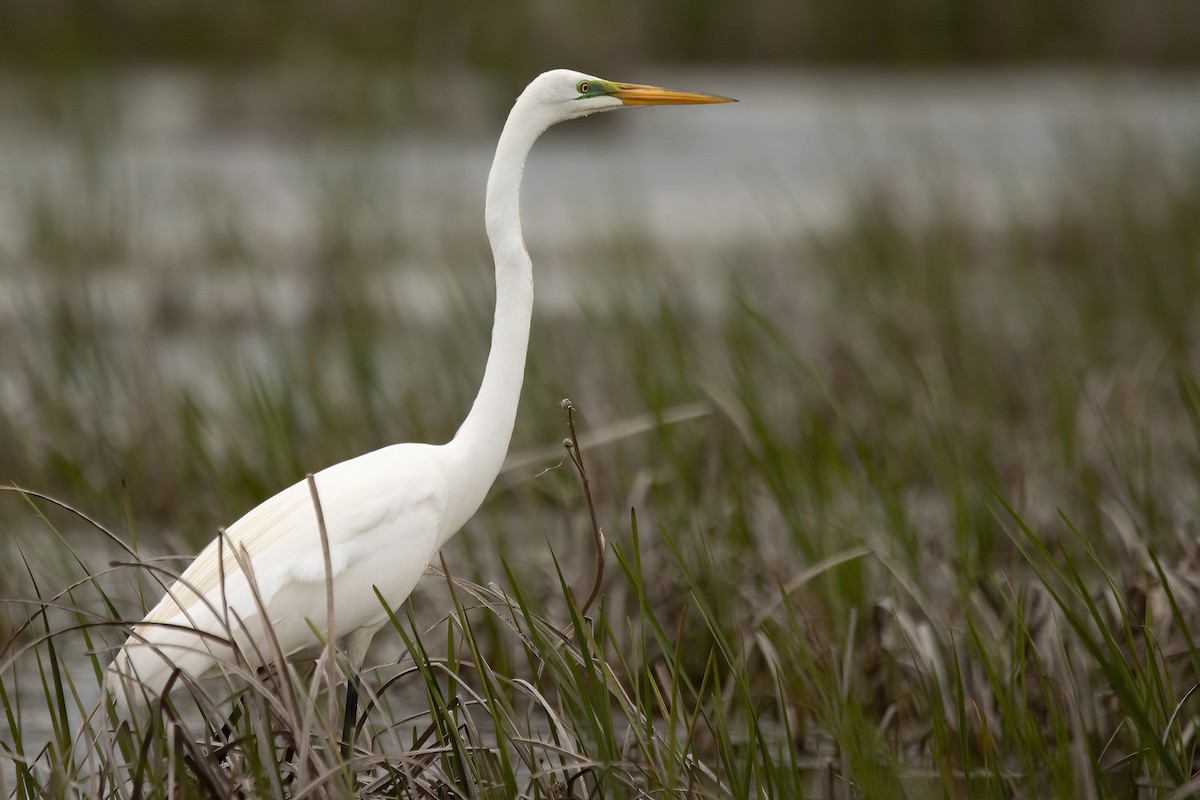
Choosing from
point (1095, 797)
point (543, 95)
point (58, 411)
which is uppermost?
point (543, 95)

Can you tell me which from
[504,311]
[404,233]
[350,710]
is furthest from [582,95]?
[404,233]

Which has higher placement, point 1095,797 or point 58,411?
point 58,411

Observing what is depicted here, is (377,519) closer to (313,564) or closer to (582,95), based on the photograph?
(313,564)

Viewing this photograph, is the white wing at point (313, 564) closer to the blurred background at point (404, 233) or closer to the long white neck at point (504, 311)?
the long white neck at point (504, 311)

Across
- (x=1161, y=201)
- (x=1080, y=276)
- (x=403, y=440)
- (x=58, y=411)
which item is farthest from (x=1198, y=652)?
(x=1161, y=201)

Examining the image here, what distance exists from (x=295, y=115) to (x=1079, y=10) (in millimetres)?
8147

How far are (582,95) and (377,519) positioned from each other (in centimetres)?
71

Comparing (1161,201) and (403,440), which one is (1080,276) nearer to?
(1161,201)

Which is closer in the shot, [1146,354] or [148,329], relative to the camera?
[1146,354]

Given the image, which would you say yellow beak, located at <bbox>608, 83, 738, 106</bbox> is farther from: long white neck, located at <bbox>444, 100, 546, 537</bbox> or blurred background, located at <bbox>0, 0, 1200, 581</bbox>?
blurred background, located at <bbox>0, 0, 1200, 581</bbox>

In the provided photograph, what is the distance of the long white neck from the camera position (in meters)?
2.33

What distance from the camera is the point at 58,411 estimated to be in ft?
13.4

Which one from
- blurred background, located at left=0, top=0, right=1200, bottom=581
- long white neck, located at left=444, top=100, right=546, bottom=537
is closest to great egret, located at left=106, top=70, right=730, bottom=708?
long white neck, located at left=444, top=100, right=546, bottom=537

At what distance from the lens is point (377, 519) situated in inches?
92.8
